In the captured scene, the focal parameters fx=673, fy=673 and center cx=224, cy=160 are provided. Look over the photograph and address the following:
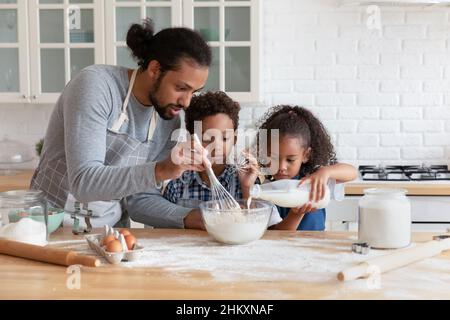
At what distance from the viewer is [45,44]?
411 cm

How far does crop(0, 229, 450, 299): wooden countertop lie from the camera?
5.45ft

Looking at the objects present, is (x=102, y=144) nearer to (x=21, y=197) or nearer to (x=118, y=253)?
(x=21, y=197)

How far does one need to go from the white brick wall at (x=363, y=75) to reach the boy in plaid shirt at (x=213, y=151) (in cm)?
156

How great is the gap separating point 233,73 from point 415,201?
131cm

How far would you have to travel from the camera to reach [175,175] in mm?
2137

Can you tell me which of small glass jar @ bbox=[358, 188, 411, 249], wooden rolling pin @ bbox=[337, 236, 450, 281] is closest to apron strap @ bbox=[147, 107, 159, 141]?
small glass jar @ bbox=[358, 188, 411, 249]

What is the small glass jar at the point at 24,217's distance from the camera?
2127 mm

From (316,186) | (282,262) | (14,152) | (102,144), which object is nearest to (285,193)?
(316,186)

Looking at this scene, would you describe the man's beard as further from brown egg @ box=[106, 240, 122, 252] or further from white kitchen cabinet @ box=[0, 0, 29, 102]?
white kitchen cabinet @ box=[0, 0, 29, 102]

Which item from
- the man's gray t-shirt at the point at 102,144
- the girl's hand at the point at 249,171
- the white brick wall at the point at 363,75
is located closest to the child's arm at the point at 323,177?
the girl's hand at the point at 249,171

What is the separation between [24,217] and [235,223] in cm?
68

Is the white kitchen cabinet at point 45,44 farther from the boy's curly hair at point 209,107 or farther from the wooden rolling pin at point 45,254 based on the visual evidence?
the wooden rolling pin at point 45,254

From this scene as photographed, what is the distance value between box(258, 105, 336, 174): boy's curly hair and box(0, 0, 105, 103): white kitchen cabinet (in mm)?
1643

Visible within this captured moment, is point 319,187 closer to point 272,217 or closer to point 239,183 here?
point 272,217
